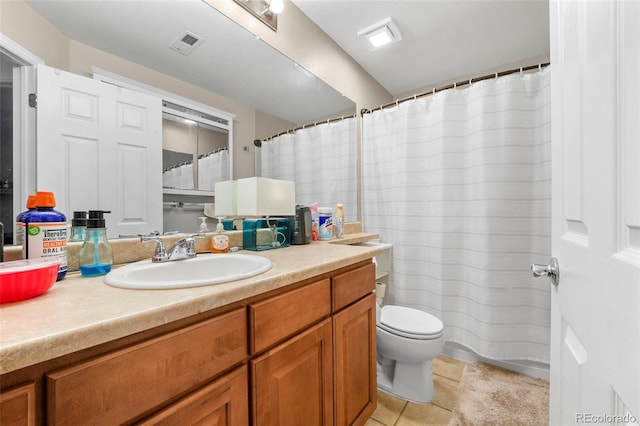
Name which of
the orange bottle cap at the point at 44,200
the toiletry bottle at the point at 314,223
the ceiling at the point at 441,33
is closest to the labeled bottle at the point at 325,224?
the toiletry bottle at the point at 314,223

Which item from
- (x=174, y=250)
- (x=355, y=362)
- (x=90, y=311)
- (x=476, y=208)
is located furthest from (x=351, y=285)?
(x=476, y=208)

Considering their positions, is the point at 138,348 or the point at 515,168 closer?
the point at 138,348

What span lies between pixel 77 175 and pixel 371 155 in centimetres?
183

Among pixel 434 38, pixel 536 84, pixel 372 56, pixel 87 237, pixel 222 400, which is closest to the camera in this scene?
pixel 222 400

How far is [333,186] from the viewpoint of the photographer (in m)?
2.04

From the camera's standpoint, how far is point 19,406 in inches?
15.2

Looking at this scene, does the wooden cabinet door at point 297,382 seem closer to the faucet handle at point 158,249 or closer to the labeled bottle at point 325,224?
the faucet handle at point 158,249

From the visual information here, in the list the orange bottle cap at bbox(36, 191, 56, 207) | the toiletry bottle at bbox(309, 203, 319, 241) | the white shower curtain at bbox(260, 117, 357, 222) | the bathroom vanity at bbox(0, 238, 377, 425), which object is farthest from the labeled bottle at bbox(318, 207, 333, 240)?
the orange bottle cap at bbox(36, 191, 56, 207)

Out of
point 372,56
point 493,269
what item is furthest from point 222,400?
point 372,56

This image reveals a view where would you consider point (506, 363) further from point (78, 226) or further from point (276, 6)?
point (276, 6)

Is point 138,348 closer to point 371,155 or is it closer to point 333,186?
point 333,186

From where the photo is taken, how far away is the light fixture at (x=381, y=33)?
1.76 meters

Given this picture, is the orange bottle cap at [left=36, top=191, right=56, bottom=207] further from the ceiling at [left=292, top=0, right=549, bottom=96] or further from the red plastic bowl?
the ceiling at [left=292, top=0, right=549, bottom=96]

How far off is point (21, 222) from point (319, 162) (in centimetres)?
154
